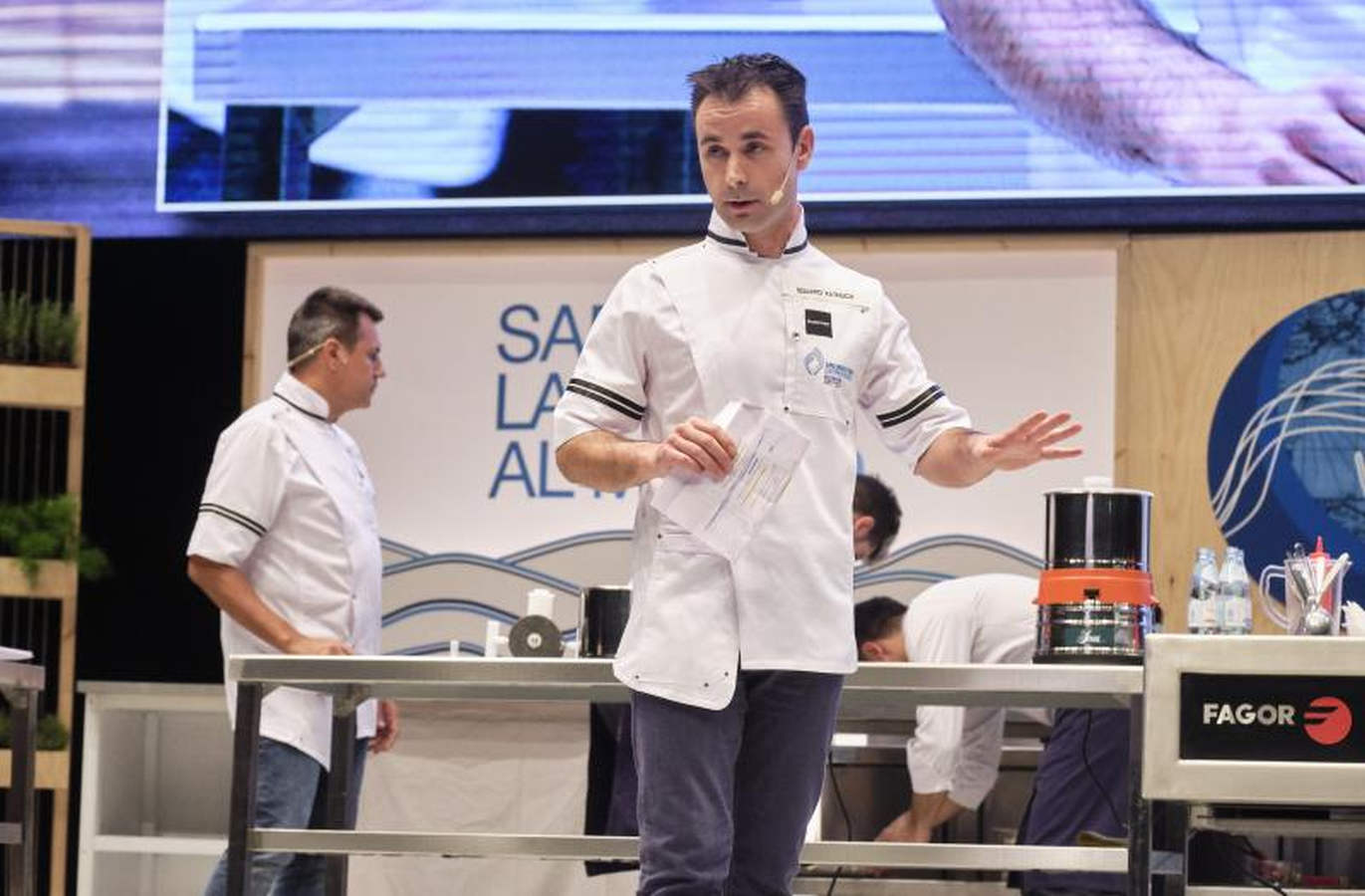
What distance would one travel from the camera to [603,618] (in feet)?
11.9

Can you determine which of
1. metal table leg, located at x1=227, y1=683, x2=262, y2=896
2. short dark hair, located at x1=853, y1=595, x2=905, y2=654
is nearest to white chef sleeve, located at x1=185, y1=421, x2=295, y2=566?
metal table leg, located at x1=227, y1=683, x2=262, y2=896

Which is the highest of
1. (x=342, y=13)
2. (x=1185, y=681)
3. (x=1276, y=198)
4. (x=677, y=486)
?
(x=342, y=13)

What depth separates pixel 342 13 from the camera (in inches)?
225

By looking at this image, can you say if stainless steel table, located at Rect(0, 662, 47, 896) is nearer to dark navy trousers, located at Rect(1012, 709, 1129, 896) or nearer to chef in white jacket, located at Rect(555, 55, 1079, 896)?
chef in white jacket, located at Rect(555, 55, 1079, 896)

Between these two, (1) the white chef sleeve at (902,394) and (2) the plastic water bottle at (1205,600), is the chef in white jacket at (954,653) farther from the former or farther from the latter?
(1) the white chef sleeve at (902,394)

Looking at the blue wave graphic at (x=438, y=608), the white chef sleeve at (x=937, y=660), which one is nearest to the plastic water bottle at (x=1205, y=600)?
the white chef sleeve at (x=937, y=660)

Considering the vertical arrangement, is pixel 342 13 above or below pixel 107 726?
above

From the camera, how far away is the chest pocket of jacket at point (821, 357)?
237 centimetres

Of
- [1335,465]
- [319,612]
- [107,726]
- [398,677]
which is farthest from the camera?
[107,726]

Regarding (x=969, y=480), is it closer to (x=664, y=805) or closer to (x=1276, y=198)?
(x=664, y=805)

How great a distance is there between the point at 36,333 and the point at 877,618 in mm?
2462

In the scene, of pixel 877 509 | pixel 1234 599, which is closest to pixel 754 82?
pixel 1234 599

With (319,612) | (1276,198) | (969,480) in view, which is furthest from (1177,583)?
(969,480)

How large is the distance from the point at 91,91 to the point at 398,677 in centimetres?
329
